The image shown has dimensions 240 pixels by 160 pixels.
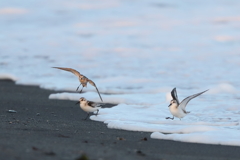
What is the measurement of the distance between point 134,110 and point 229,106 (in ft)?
4.60

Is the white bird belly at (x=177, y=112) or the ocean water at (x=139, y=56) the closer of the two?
the white bird belly at (x=177, y=112)

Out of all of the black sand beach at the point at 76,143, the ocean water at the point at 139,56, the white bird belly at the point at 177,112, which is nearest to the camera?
the black sand beach at the point at 76,143

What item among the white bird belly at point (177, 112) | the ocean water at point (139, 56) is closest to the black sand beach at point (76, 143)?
the ocean water at point (139, 56)

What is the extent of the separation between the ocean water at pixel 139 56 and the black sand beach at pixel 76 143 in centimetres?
30

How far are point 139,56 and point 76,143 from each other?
1021cm

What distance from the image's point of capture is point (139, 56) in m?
14.1

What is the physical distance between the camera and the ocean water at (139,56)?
6.34 m

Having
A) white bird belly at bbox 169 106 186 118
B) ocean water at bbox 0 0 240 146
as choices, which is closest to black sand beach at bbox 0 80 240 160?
ocean water at bbox 0 0 240 146

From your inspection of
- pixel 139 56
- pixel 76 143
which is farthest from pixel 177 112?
pixel 139 56

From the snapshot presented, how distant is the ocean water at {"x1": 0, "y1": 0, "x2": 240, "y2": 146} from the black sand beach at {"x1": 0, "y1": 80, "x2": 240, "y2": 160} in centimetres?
30

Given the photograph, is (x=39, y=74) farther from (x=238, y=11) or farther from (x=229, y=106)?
(x=238, y=11)

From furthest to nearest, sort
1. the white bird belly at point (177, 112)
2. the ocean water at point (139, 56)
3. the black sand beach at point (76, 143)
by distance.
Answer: the ocean water at point (139, 56) → the white bird belly at point (177, 112) → the black sand beach at point (76, 143)

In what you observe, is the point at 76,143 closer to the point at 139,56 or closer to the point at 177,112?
the point at 177,112

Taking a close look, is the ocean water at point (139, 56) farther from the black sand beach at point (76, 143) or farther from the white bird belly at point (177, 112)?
the black sand beach at point (76, 143)
